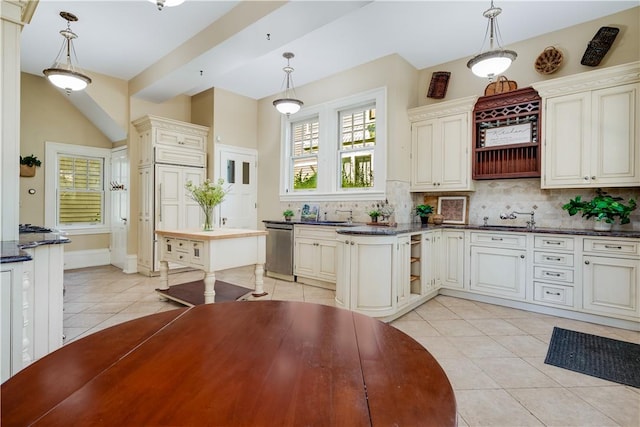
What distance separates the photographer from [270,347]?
2.85ft

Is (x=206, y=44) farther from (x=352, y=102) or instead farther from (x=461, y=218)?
(x=461, y=218)

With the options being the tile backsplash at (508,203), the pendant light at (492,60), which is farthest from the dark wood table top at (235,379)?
the tile backsplash at (508,203)

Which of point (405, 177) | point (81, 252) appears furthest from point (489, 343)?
point (81, 252)

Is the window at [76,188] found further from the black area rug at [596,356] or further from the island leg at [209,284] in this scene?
the black area rug at [596,356]

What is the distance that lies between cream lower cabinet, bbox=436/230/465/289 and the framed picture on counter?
51 cm

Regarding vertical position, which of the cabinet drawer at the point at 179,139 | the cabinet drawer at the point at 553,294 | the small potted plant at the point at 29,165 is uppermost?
the cabinet drawer at the point at 179,139

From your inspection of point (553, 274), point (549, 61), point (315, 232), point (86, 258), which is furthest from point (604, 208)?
point (86, 258)

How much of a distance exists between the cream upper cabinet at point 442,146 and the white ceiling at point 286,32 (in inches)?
32.9

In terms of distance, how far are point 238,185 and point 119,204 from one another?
222 centimetres

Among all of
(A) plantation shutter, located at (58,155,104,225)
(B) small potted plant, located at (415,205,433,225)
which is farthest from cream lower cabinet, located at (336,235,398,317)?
(A) plantation shutter, located at (58,155,104,225)

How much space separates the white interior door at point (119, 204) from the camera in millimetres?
5445

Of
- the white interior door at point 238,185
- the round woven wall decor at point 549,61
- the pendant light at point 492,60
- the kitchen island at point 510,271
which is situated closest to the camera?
the pendant light at point 492,60

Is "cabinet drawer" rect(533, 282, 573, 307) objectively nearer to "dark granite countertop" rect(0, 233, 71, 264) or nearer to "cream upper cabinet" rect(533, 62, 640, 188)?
"cream upper cabinet" rect(533, 62, 640, 188)

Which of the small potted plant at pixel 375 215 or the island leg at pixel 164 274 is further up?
the small potted plant at pixel 375 215
